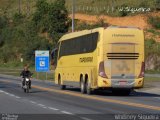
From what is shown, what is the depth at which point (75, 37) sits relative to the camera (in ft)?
129

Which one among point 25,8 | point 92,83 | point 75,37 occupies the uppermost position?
point 25,8

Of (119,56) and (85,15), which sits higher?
(85,15)

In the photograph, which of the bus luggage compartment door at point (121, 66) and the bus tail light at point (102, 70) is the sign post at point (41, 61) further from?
the bus luggage compartment door at point (121, 66)

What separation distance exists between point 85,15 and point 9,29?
1490cm

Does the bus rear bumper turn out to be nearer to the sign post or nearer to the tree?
the sign post

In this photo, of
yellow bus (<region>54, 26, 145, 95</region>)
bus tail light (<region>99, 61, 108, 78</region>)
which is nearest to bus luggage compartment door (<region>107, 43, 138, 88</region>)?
yellow bus (<region>54, 26, 145, 95</region>)

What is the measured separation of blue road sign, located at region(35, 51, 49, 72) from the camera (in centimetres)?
6044

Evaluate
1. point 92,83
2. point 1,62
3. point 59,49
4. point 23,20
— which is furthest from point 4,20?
point 92,83

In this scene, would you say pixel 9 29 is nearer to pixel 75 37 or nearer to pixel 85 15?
pixel 85 15

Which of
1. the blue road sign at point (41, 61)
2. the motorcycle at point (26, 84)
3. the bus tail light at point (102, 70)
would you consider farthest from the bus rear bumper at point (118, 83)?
the blue road sign at point (41, 61)

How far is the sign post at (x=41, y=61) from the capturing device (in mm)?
60438

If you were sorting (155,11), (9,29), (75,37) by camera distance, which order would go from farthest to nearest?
(9,29) → (155,11) → (75,37)

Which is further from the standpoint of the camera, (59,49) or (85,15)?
(85,15)

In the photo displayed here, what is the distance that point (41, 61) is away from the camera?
2393 inches
